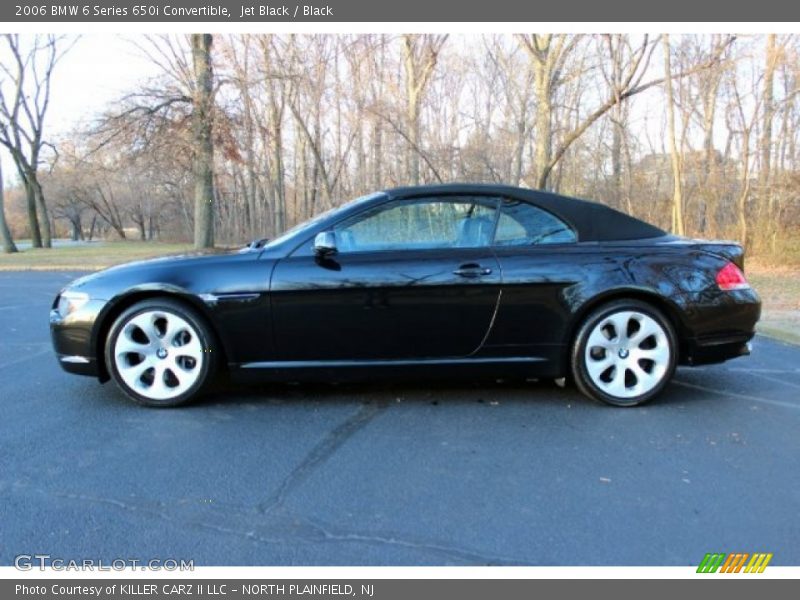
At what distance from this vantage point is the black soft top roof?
12.1ft

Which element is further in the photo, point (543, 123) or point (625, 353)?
point (543, 123)

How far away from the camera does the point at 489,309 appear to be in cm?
350

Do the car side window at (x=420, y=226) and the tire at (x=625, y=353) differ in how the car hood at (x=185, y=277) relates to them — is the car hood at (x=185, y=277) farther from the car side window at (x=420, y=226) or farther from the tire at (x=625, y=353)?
the tire at (x=625, y=353)

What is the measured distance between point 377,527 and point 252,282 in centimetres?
186

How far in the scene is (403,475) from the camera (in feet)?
8.80

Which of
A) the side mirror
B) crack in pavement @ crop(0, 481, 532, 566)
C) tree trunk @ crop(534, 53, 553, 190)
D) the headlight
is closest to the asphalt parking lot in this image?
crack in pavement @ crop(0, 481, 532, 566)

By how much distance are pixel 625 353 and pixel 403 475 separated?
6.16ft

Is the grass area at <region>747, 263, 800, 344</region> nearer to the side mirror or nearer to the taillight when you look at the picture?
the taillight

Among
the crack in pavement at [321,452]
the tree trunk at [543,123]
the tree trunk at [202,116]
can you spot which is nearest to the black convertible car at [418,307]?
the crack in pavement at [321,452]

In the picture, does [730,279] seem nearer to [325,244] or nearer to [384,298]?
[384,298]

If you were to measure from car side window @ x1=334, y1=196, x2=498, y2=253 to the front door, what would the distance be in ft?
0.03

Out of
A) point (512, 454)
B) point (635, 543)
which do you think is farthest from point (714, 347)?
point (635, 543)

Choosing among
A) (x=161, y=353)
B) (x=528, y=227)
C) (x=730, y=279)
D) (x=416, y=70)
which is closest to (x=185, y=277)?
(x=161, y=353)

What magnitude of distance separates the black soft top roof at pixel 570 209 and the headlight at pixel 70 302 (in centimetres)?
222
